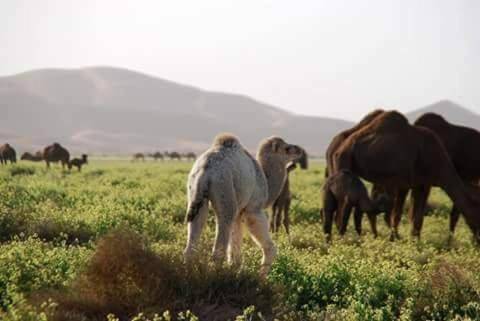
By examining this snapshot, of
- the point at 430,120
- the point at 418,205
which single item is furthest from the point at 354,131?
the point at 430,120

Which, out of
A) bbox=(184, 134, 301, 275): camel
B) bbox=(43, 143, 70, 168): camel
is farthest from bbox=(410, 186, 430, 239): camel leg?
bbox=(43, 143, 70, 168): camel

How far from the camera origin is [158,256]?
743 centimetres

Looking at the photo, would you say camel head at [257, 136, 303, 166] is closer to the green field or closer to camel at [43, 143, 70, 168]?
the green field

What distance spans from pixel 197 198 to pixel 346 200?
6414mm

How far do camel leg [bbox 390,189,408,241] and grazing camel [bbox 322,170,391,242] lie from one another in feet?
3.67

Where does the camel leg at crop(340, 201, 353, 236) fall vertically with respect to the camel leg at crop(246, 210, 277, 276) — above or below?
below

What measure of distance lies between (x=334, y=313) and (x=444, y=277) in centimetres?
162

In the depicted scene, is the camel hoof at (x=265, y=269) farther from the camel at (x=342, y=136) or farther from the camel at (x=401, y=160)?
the camel at (x=342, y=136)

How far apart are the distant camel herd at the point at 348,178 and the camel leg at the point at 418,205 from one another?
0.02 m

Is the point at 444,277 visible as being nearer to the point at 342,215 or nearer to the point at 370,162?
the point at 342,215

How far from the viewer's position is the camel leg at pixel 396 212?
14975 mm

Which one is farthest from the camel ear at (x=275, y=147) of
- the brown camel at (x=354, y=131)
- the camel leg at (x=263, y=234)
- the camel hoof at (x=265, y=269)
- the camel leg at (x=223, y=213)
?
the brown camel at (x=354, y=131)

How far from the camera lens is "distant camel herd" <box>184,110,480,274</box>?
803 centimetres

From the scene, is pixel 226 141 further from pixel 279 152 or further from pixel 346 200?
pixel 346 200
